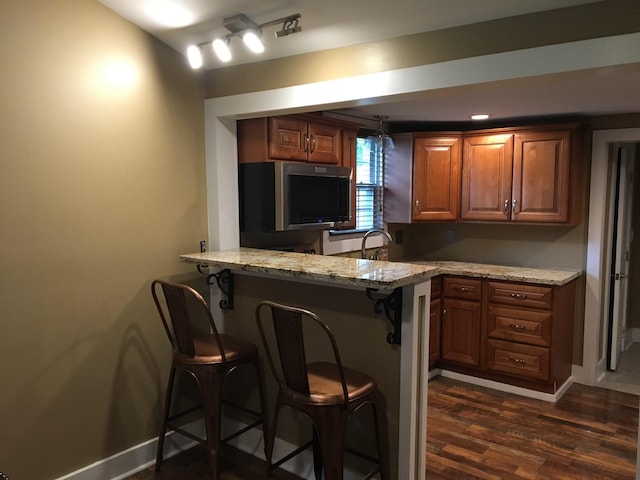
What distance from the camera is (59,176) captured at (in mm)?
2271

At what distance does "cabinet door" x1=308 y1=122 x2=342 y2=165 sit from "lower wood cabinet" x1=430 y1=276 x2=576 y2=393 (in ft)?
4.71

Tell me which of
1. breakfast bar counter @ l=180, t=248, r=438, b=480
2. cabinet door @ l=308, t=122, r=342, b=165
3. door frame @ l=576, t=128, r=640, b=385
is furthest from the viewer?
door frame @ l=576, t=128, r=640, b=385

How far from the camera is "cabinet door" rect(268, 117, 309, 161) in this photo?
9.62ft

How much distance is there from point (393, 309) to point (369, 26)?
1.25 metres

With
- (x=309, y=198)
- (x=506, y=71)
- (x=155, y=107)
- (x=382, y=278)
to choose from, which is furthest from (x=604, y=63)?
(x=155, y=107)

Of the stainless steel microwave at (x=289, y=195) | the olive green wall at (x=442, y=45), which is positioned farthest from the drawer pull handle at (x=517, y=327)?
the olive green wall at (x=442, y=45)

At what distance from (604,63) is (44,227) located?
7.95 feet

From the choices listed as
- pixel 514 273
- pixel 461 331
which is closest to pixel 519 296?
pixel 514 273

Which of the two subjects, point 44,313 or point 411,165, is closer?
point 44,313

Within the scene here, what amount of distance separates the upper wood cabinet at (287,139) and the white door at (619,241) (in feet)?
8.14

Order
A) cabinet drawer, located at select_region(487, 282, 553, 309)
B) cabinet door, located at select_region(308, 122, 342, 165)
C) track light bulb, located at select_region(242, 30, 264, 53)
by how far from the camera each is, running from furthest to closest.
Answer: cabinet drawer, located at select_region(487, 282, 553, 309) → cabinet door, located at select_region(308, 122, 342, 165) → track light bulb, located at select_region(242, 30, 264, 53)

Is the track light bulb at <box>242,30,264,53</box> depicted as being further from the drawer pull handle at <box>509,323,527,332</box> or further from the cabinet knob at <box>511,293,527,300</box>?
the drawer pull handle at <box>509,323,527,332</box>

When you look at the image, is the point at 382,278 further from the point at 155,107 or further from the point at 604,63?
the point at 155,107

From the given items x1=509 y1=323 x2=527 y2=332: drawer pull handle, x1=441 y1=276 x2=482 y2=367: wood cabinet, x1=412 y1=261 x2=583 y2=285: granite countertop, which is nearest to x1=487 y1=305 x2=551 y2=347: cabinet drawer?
x1=509 y1=323 x2=527 y2=332: drawer pull handle
